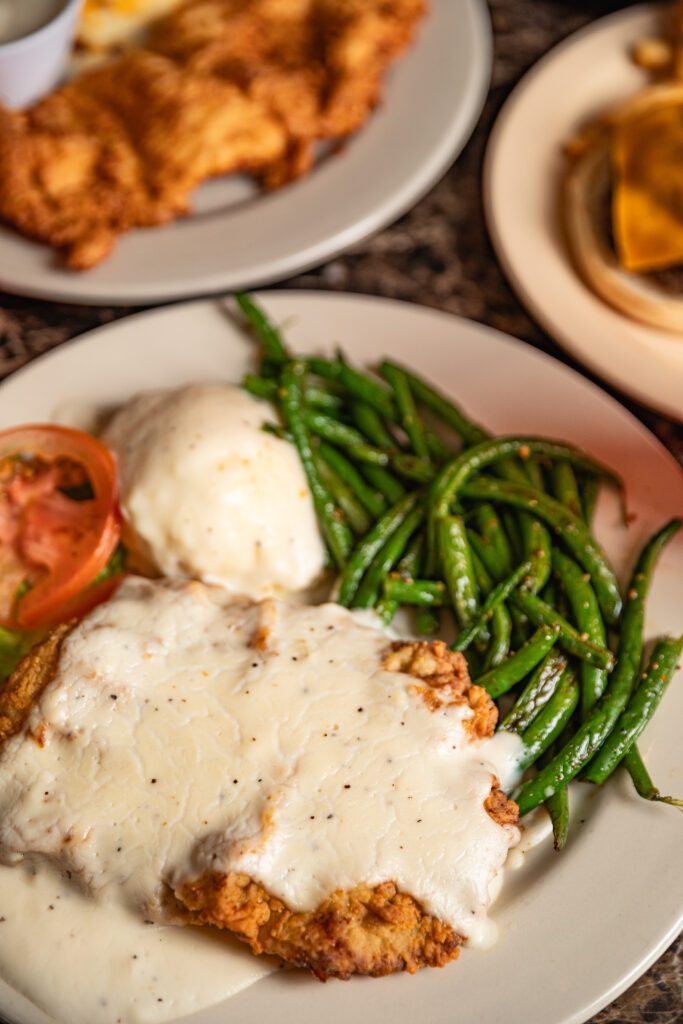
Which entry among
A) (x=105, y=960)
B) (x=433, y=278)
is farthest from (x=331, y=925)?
(x=433, y=278)

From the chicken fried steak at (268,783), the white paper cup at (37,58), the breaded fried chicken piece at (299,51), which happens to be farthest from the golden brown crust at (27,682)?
the white paper cup at (37,58)

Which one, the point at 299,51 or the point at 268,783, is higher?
the point at 299,51

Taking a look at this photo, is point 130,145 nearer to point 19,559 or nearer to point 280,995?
point 19,559

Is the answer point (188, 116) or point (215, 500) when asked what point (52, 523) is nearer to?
point (215, 500)

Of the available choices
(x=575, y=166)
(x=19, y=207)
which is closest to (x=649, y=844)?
(x=575, y=166)

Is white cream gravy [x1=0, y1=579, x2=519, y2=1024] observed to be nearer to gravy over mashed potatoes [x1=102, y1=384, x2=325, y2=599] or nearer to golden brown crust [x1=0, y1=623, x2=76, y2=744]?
golden brown crust [x1=0, y1=623, x2=76, y2=744]

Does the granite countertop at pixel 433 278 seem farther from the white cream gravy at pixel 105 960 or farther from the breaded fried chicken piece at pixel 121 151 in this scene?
the white cream gravy at pixel 105 960

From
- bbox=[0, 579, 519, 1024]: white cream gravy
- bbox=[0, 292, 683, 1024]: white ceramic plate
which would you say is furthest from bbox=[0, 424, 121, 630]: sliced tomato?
bbox=[0, 579, 519, 1024]: white cream gravy
